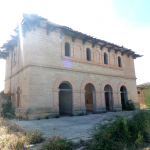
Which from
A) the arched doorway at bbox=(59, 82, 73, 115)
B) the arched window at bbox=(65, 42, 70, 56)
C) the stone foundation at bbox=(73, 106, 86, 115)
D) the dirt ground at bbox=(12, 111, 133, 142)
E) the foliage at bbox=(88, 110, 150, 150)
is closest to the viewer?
the foliage at bbox=(88, 110, 150, 150)

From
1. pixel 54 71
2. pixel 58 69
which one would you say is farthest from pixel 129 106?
pixel 54 71

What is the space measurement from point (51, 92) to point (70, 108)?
103 inches

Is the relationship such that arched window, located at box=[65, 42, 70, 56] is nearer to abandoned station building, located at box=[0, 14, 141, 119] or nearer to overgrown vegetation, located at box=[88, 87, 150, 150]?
abandoned station building, located at box=[0, 14, 141, 119]

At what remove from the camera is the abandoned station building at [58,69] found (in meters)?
10.0

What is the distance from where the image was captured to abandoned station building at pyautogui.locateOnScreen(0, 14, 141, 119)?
32.8ft

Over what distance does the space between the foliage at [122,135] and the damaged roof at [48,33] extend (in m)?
8.31

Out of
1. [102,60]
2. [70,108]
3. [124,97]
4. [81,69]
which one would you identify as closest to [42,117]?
[70,108]

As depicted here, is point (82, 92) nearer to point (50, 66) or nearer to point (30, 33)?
point (50, 66)

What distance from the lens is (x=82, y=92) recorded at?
39.8 feet

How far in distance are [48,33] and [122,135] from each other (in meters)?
8.78

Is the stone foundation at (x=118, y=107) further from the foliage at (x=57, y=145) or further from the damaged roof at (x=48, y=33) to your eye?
the foliage at (x=57, y=145)

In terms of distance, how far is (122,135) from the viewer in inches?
193

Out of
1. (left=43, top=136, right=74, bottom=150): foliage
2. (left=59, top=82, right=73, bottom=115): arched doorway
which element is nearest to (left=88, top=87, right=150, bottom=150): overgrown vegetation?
(left=43, top=136, right=74, bottom=150): foliage

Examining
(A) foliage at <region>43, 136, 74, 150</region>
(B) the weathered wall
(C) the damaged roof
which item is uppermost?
(C) the damaged roof
